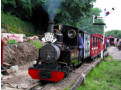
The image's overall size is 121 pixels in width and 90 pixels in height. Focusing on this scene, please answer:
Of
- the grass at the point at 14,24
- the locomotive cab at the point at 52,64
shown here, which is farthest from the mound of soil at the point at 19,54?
the locomotive cab at the point at 52,64

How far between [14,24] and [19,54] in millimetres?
6956

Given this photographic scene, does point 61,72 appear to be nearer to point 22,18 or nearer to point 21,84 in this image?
point 21,84

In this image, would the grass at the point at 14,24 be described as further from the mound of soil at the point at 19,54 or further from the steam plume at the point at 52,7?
the steam plume at the point at 52,7

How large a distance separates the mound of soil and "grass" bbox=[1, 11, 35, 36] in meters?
3.17

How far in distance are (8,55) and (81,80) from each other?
521cm

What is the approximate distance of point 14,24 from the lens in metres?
16.6

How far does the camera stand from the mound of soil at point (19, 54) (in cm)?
956

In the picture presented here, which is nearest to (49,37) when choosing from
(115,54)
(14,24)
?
(14,24)

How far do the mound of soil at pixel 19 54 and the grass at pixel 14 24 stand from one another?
10.4ft

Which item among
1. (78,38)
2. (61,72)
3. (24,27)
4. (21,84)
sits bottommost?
(21,84)

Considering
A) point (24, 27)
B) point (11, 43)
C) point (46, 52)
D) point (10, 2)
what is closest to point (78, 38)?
point (46, 52)

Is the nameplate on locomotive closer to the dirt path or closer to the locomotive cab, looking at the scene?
the locomotive cab

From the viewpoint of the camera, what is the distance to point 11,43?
10.6 m

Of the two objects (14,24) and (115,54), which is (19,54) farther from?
(115,54)
